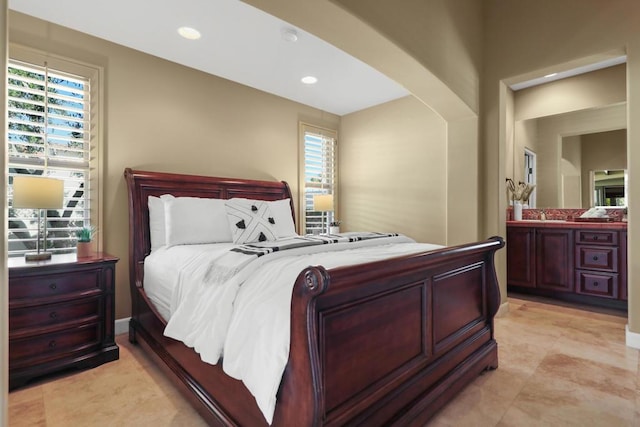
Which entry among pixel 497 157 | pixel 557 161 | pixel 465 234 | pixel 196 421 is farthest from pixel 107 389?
pixel 557 161

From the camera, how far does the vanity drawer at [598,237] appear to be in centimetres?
344

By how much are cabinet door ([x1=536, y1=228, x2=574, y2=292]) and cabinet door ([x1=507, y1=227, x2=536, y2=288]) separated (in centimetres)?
6

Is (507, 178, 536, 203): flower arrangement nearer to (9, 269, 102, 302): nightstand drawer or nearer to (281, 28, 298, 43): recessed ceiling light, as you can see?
(281, 28, 298, 43): recessed ceiling light

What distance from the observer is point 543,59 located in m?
3.07

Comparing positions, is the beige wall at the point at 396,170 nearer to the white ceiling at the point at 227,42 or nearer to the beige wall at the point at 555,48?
the white ceiling at the point at 227,42

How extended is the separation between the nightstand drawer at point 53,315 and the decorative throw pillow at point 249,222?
3.56 ft

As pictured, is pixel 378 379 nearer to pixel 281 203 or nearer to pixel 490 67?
pixel 281 203

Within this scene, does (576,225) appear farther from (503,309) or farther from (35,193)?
(35,193)

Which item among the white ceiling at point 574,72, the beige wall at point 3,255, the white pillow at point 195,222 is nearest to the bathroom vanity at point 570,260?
the white ceiling at point 574,72

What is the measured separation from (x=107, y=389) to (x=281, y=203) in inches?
84.7

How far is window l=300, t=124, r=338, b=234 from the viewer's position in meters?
4.63

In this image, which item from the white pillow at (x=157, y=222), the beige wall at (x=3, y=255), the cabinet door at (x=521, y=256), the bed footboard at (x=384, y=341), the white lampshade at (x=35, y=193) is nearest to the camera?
the beige wall at (x=3, y=255)

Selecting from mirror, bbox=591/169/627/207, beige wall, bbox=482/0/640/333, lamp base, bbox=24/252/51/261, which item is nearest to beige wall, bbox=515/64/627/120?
mirror, bbox=591/169/627/207

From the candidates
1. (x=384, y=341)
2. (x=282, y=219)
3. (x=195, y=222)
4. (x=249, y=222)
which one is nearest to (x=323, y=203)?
(x=282, y=219)
